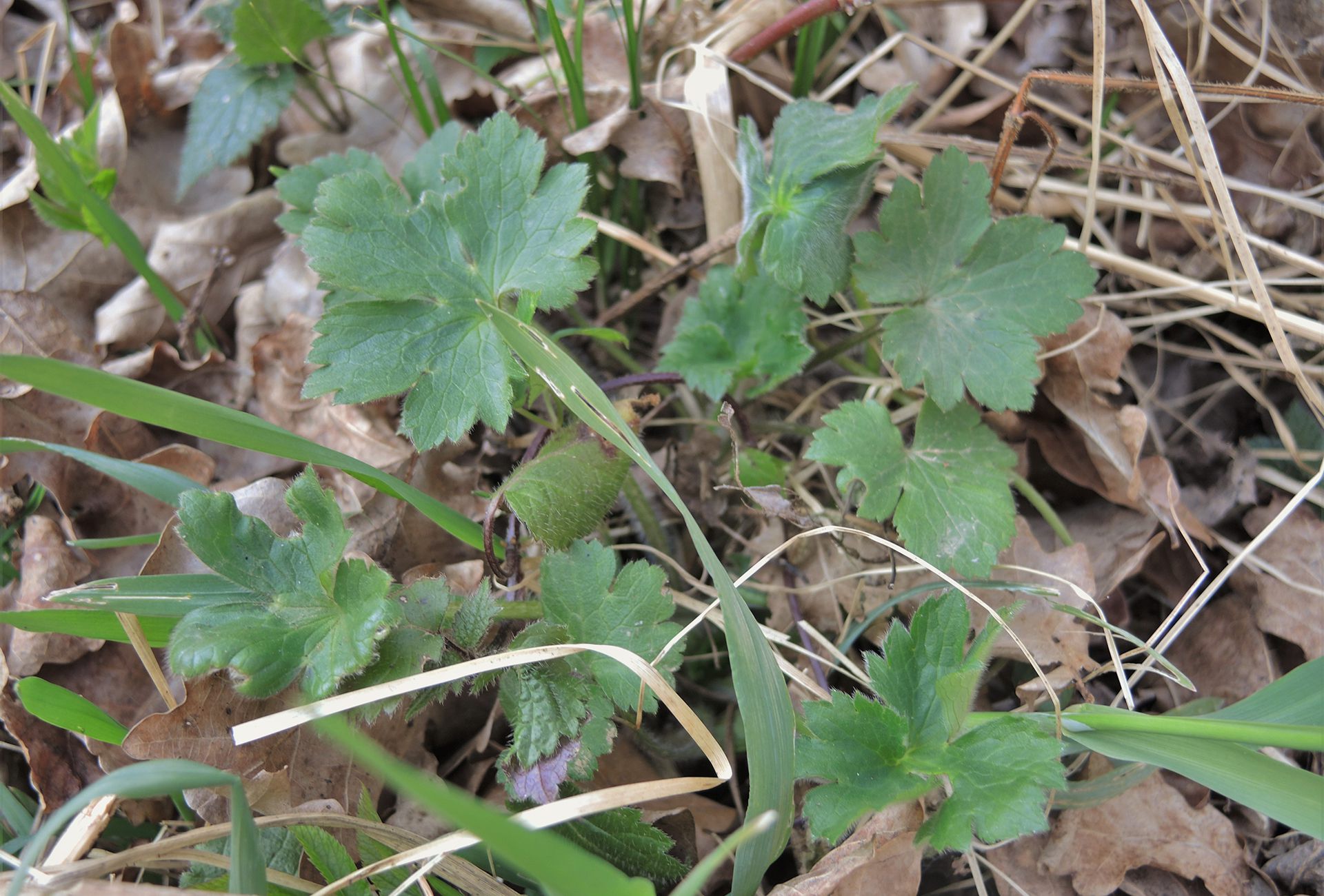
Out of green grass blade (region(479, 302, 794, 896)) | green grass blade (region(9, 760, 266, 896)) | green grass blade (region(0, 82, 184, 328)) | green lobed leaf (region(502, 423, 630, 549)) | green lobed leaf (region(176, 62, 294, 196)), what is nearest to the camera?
green grass blade (region(9, 760, 266, 896))

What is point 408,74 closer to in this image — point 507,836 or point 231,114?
point 231,114

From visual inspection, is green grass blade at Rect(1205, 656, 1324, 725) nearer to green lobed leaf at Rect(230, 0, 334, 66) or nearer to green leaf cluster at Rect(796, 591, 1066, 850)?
green leaf cluster at Rect(796, 591, 1066, 850)

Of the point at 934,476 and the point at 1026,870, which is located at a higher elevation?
the point at 934,476

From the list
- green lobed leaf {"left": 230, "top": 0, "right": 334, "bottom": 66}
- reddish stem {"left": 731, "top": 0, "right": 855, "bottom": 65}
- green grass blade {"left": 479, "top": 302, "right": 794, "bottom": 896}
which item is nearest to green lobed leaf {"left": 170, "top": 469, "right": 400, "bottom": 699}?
green grass blade {"left": 479, "top": 302, "right": 794, "bottom": 896}

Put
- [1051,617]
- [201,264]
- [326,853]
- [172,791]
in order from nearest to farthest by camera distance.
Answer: [172,791] < [326,853] < [1051,617] < [201,264]

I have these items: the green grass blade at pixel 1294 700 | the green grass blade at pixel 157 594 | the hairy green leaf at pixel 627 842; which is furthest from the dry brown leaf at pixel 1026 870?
the green grass blade at pixel 157 594

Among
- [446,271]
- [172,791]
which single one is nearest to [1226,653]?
[446,271]

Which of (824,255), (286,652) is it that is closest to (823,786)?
(286,652)
